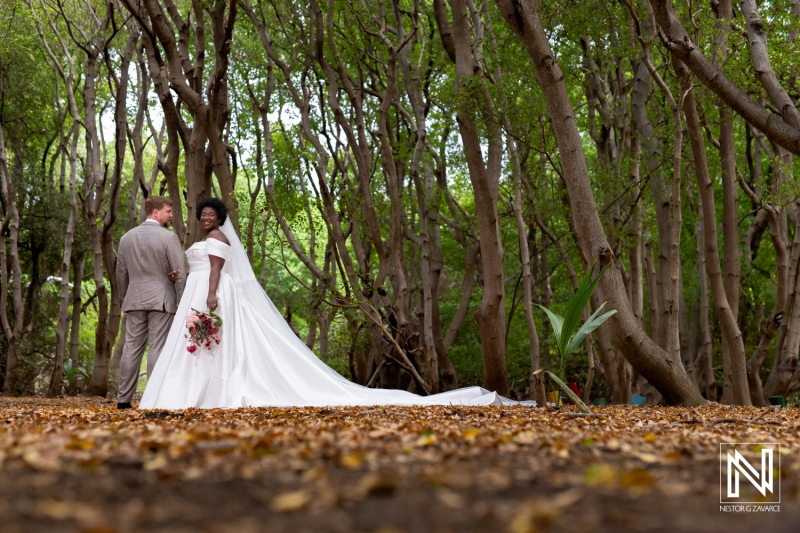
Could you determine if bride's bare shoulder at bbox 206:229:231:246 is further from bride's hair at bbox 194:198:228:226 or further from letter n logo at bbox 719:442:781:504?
letter n logo at bbox 719:442:781:504

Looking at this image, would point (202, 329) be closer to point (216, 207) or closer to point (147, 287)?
point (147, 287)

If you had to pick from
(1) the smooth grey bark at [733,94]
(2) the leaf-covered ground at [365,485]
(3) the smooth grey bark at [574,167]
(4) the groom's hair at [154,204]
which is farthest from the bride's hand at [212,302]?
(1) the smooth grey bark at [733,94]

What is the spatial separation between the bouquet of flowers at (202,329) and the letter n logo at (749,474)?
613 cm

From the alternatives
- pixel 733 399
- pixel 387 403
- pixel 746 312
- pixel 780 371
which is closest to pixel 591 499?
pixel 387 403

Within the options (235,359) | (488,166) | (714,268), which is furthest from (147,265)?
(714,268)

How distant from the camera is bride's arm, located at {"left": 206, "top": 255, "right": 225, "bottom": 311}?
8.96 metres

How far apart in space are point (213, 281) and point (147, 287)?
2.39ft

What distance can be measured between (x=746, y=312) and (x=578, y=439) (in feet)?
55.2

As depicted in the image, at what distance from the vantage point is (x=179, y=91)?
10688 mm

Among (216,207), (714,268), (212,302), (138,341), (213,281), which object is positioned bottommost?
(138,341)

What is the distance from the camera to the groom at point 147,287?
8.97 meters

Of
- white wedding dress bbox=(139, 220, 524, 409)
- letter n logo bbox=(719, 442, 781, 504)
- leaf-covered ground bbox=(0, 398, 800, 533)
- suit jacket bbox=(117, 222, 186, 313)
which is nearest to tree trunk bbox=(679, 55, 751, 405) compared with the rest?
white wedding dress bbox=(139, 220, 524, 409)

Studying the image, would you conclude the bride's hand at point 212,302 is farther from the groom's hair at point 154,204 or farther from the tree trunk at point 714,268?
the tree trunk at point 714,268

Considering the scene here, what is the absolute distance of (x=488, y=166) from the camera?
456 inches
